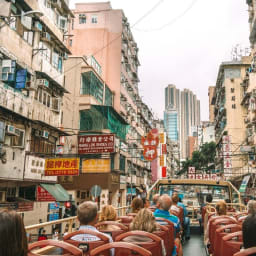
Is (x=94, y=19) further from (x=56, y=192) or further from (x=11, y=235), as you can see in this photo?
(x=11, y=235)

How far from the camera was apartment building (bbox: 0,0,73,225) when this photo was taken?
564 inches

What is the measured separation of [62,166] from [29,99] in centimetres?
404

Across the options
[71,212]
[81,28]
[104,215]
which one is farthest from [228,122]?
[104,215]

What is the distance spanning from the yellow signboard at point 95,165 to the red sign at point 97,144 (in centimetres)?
322

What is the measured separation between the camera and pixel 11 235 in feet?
→ 6.30

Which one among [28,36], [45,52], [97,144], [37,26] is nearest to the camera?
[28,36]

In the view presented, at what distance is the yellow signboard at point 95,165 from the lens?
2339 centimetres

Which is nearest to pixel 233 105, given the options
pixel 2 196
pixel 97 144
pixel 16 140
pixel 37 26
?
pixel 97 144

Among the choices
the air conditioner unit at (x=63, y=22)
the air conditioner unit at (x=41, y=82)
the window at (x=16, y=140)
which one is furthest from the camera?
the air conditioner unit at (x=63, y=22)

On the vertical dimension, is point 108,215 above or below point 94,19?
below

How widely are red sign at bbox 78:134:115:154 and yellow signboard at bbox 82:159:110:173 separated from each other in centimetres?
322

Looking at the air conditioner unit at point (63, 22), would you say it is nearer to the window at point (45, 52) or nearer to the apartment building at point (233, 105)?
the window at point (45, 52)

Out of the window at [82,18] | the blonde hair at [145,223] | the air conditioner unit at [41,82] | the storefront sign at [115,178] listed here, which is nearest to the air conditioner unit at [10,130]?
the air conditioner unit at [41,82]

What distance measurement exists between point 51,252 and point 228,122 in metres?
43.4
